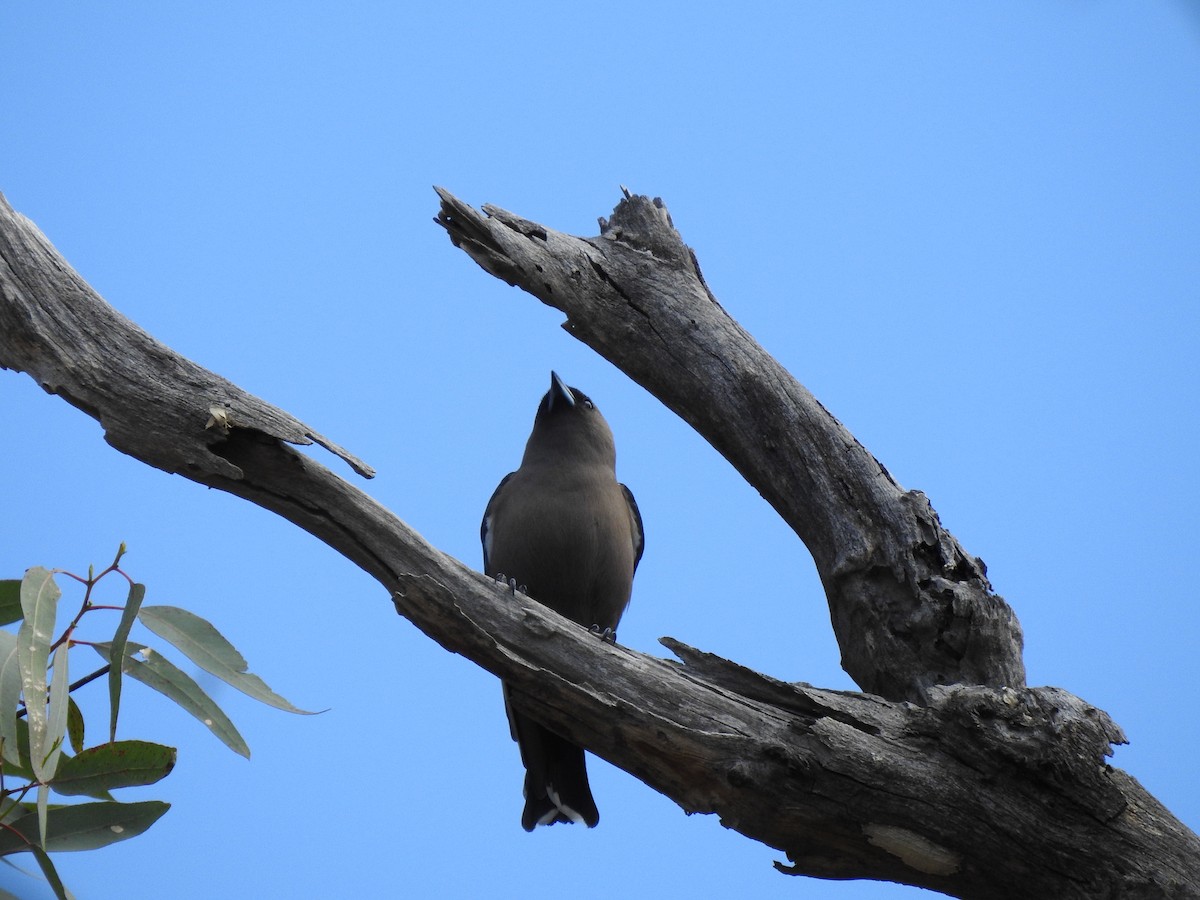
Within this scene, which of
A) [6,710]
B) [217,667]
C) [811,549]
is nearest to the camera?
[6,710]

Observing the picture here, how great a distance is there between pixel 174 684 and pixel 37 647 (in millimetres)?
493

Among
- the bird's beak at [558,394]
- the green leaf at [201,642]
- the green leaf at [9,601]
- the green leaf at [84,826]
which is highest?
the bird's beak at [558,394]

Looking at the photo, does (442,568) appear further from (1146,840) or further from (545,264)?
(1146,840)

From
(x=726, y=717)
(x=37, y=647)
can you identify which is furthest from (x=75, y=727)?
(x=726, y=717)

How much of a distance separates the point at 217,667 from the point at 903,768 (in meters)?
1.78

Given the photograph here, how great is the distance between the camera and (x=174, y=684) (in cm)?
299

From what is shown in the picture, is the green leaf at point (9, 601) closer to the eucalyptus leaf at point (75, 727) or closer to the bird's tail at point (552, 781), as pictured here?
the eucalyptus leaf at point (75, 727)

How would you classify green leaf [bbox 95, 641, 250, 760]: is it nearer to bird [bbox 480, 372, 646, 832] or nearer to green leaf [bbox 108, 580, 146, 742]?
green leaf [bbox 108, 580, 146, 742]

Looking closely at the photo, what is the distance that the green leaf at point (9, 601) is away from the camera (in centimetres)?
295

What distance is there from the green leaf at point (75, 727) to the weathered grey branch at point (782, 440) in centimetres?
180

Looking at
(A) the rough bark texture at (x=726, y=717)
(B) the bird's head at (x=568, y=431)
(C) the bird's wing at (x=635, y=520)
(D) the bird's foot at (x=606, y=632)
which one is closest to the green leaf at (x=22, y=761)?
(A) the rough bark texture at (x=726, y=717)

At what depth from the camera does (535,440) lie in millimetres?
5383

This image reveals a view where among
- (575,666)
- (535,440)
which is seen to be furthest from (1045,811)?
(535,440)

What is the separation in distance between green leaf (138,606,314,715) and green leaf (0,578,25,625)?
A: 33 cm
